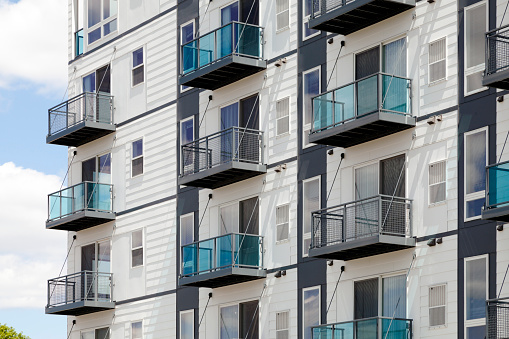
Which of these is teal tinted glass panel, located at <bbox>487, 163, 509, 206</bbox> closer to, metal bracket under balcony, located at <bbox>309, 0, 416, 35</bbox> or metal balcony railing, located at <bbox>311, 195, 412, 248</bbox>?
metal balcony railing, located at <bbox>311, 195, 412, 248</bbox>

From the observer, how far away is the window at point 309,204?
1519 inches

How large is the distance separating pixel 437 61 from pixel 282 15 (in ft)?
27.9

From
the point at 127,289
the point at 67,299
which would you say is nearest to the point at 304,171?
the point at 127,289

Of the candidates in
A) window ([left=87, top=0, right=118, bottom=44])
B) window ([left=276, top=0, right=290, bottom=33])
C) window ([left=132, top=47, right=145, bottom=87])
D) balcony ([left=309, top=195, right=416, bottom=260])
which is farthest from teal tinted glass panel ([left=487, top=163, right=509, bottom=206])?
window ([left=87, top=0, right=118, bottom=44])

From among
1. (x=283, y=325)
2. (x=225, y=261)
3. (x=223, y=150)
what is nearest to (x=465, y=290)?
(x=283, y=325)

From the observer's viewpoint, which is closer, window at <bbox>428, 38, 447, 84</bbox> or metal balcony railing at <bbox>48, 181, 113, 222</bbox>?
window at <bbox>428, 38, 447, 84</bbox>

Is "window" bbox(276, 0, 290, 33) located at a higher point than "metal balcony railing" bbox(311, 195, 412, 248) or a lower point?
higher

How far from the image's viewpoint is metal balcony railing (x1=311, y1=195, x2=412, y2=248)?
3438cm

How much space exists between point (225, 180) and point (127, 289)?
8084 millimetres

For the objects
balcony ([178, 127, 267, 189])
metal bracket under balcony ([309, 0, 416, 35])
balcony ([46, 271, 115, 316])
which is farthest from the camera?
balcony ([46, 271, 115, 316])

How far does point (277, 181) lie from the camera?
4044 centimetres

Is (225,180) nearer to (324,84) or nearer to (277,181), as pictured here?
(277,181)

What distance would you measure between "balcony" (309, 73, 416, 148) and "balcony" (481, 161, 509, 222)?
4.75m

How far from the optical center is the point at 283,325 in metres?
39.3
